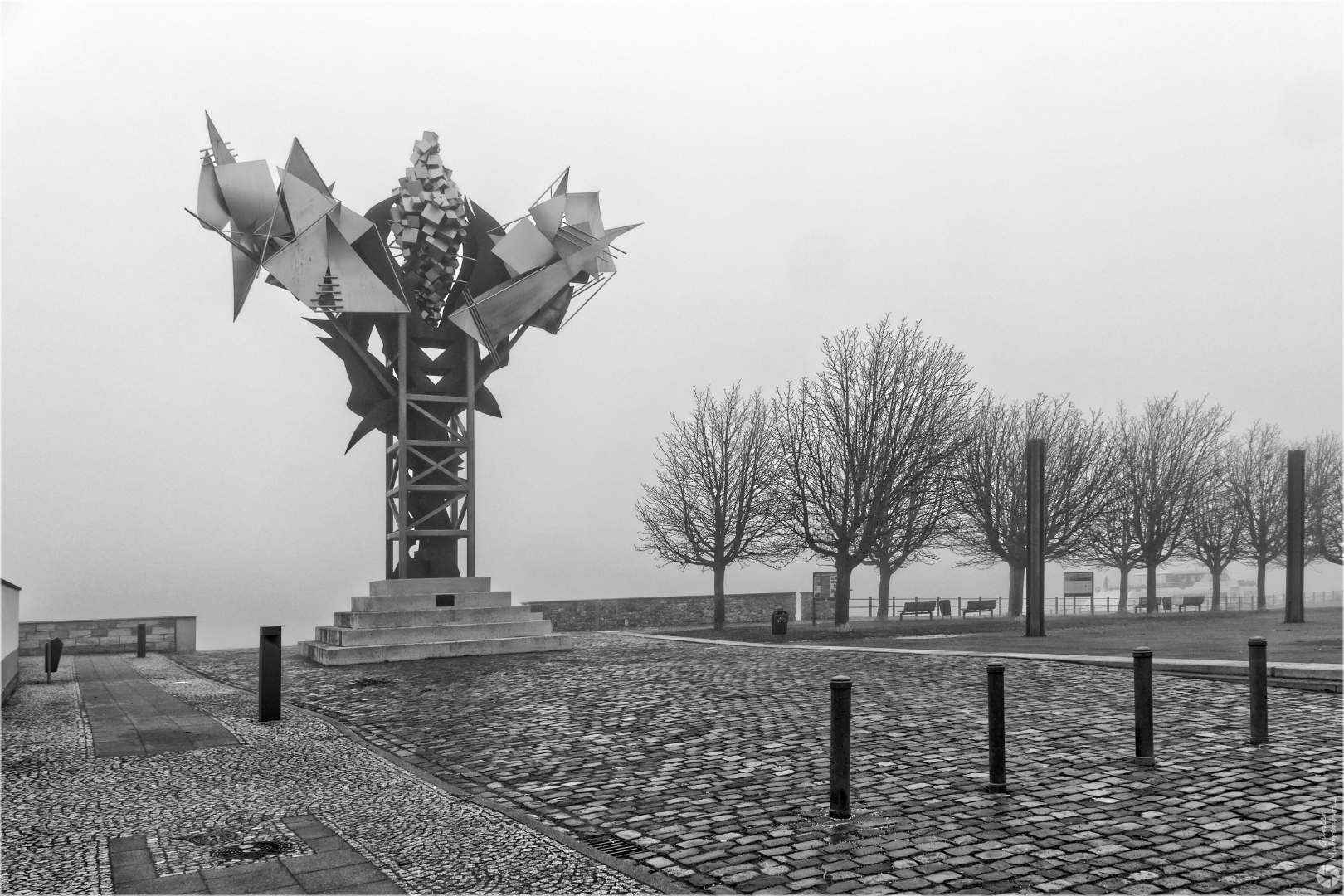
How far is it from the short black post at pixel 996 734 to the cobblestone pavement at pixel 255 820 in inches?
115

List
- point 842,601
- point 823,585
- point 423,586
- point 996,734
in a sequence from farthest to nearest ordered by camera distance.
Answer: point 823,585 < point 842,601 < point 423,586 < point 996,734

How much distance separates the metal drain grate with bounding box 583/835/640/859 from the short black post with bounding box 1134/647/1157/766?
4.09 metres

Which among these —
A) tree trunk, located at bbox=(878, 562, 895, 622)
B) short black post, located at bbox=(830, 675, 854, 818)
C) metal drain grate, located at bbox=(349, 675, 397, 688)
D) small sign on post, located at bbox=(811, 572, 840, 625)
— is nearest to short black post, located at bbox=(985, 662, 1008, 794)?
short black post, located at bbox=(830, 675, 854, 818)

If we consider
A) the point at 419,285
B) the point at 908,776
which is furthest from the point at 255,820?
the point at 419,285

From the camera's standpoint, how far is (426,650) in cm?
1936

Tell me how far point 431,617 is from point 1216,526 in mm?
35367

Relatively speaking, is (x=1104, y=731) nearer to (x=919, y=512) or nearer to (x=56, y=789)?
(x=56, y=789)

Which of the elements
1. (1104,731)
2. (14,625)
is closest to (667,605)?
(14,625)

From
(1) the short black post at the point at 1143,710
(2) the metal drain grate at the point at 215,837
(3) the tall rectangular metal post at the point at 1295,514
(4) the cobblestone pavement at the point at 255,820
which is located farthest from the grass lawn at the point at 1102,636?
(2) the metal drain grate at the point at 215,837

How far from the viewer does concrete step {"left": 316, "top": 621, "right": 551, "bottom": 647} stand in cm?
1958

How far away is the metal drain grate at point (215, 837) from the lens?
5.91 metres

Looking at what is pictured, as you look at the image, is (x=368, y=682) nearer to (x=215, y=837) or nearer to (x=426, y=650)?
(x=426, y=650)

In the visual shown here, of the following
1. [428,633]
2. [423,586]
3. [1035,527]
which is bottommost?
[428,633]

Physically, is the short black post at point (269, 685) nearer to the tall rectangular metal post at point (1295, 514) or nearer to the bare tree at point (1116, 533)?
the tall rectangular metal post at point (1295, 514)
